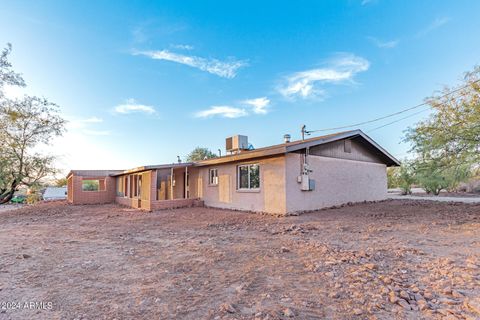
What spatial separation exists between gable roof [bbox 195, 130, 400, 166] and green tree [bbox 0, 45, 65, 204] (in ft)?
37.8

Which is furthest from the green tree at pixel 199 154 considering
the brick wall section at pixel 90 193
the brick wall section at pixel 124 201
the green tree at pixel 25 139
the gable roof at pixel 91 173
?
the green tree at pixel 25 139

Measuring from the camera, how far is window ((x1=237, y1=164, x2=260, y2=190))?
35.4 ft

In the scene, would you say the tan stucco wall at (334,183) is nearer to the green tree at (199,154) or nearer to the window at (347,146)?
the window at (347,146)

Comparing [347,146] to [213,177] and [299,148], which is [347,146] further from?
[213,177]

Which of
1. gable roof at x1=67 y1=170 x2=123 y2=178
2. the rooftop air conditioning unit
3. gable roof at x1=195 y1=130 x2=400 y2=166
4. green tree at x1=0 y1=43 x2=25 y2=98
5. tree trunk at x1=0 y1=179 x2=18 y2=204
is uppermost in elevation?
green tree at x1=0 y1=43 x2=25 y2=98

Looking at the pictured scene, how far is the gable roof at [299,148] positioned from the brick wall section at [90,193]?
9560 millimetres

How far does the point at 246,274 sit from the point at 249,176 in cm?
763

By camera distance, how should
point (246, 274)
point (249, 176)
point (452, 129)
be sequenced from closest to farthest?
1. point (246, 274)
2. point (452, 129)
3. point (249, 176)

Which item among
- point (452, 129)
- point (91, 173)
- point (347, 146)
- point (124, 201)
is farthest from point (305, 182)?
point (91, 173)

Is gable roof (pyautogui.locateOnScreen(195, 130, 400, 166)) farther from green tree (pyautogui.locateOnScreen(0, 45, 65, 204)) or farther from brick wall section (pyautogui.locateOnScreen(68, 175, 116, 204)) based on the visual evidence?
green tree (pyautogui.locateOnScreen(0, 45, 65, 204))

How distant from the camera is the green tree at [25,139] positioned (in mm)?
14703

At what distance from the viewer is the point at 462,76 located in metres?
8.76

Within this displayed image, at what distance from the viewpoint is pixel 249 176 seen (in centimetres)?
1108

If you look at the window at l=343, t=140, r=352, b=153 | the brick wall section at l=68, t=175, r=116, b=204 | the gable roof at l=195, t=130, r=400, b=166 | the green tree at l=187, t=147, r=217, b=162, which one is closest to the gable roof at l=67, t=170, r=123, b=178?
the brick wall section at l=68, t=175, r=116, b=204
